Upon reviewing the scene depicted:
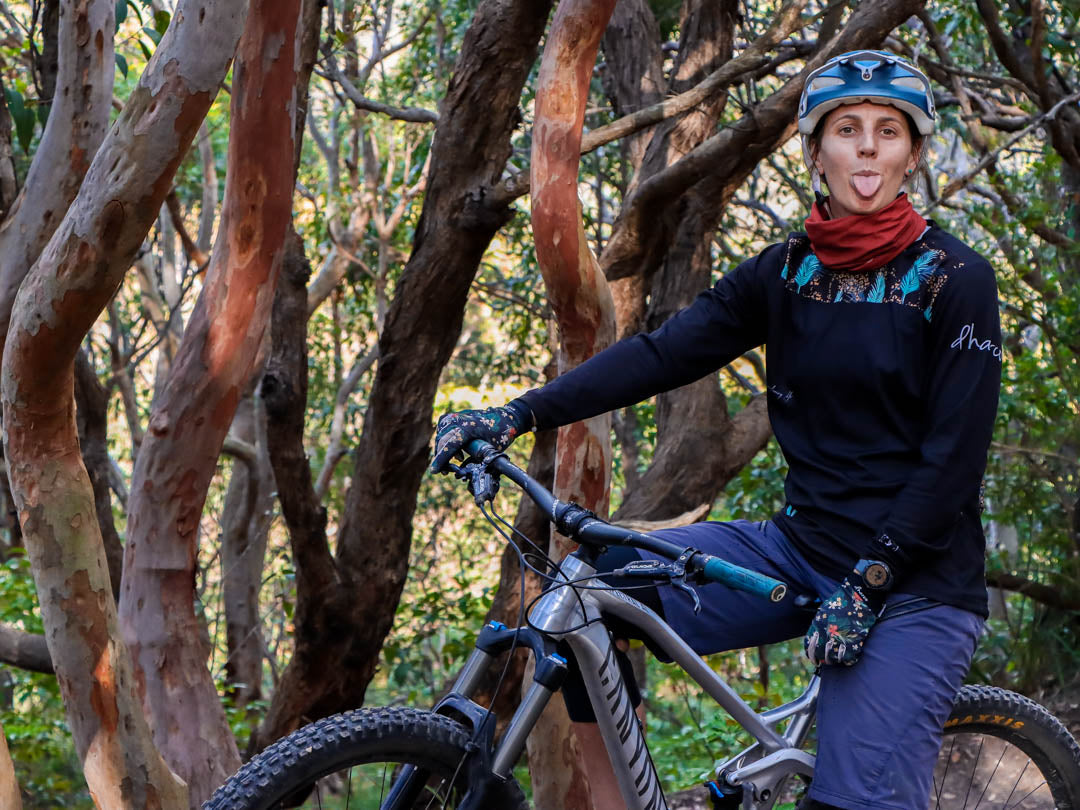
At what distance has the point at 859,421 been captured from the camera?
2.32 meters

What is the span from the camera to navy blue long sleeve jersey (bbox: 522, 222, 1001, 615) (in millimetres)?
2184

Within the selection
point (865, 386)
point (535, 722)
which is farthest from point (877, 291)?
point (535, 722)

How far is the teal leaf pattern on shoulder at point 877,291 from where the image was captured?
231 cm

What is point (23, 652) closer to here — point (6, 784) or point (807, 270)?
point (6, 784)

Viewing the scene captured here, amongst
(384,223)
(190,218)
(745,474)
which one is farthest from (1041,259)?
(190,218)

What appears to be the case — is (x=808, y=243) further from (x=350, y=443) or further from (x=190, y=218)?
(x=190, y=218)

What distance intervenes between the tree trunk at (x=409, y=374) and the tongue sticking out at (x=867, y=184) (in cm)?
224

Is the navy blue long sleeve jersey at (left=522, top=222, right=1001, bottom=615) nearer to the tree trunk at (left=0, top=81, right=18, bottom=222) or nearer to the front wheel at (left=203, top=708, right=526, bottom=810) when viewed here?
the front wheel at (left=203, top=708, right=526, bottom=810)

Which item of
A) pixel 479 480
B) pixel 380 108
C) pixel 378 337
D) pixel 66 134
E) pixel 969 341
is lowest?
pixel 479 480

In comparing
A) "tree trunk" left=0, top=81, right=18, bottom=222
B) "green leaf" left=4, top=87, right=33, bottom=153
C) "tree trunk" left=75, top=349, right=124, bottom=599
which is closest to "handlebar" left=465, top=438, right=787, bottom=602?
"tree trunk" left=0, top=81, right=18, bottom=222

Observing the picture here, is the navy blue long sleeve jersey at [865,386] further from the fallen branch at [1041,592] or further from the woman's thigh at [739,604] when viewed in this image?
the fallen branch at [1041,592]

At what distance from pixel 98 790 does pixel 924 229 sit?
8.01 ft

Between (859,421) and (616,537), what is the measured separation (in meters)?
0.61

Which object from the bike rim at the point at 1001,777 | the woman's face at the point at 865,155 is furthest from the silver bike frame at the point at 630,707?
the woman's face at the point at 865,155
